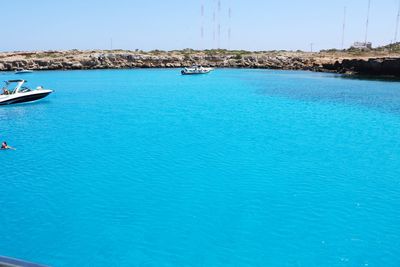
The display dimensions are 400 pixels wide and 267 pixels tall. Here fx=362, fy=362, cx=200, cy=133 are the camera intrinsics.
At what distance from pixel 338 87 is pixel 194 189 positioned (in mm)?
42586

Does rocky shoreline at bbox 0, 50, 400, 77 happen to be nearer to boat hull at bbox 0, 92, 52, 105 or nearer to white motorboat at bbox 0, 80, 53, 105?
boat hull at bbox 0, 92, 52, 105

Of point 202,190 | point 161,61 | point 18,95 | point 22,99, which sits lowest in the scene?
point 202,190

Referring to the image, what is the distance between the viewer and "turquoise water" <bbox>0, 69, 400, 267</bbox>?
34.4ft

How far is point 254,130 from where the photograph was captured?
25.5 m

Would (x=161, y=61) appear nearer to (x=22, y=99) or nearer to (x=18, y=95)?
(x=22, y=99)

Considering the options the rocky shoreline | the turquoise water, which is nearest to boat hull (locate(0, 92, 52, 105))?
the turquoise water

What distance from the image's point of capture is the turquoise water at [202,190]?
1050 centimetres

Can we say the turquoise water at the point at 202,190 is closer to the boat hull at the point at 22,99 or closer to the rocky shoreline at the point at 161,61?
the boat hull at the point at 22,99

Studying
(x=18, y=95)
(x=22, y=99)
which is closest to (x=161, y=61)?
(x=22, y=99)

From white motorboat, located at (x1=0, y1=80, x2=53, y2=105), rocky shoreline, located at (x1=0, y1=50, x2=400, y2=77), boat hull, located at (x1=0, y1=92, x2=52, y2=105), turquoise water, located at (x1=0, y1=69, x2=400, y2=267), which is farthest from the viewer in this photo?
rocky shoreline, located at (x1=0, y1=50, x2=400, y2=77)

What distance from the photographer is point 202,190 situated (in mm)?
14914

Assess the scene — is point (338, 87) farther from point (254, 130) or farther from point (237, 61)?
point (237, 61)

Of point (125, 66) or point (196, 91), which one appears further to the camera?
point (125, 66)

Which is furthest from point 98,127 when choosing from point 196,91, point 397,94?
point 397,94
